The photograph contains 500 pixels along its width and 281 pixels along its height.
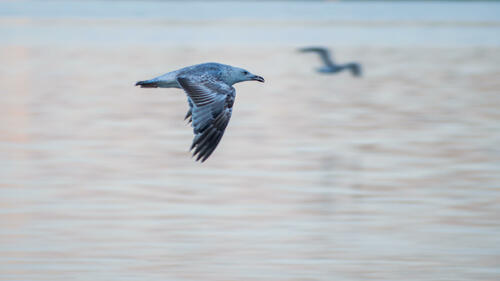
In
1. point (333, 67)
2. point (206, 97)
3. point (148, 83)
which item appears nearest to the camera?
point (206, 97)

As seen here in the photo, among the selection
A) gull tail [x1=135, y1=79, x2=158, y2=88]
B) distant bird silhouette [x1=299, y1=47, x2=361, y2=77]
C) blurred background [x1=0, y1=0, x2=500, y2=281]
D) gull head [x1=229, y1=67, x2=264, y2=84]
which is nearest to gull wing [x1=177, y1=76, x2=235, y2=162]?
gull tail [x1=135, y1=79, x2=158, y2=88]

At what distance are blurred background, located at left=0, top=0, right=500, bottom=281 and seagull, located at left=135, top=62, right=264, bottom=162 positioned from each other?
0.83 m

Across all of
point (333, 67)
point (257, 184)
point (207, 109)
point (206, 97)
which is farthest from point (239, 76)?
point (333, 67)

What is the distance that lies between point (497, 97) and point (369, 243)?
439 inches

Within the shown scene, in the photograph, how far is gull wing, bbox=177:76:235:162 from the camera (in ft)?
26.0

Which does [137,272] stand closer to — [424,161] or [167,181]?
[167,181]

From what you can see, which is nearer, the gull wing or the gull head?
the gull wing

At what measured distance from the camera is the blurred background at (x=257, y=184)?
302 inches

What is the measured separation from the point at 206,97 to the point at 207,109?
17 cm

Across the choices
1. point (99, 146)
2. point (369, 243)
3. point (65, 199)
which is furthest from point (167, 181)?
point (369, 243)

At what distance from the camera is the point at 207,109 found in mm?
8180

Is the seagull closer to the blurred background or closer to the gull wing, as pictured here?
the gull wing

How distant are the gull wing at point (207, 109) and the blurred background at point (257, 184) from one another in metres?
0.82

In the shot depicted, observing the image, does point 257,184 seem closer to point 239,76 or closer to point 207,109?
point 239,76
